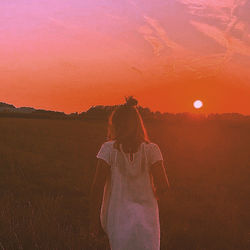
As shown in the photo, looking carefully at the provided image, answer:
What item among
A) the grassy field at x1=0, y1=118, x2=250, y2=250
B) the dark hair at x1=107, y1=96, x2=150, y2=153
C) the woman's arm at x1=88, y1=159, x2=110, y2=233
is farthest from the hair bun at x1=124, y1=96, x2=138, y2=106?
the grassy field at x1=0, y1=118, x2=250, y2=250

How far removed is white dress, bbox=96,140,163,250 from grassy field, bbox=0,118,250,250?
1.78m

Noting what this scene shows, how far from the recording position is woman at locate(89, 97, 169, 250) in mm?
3168

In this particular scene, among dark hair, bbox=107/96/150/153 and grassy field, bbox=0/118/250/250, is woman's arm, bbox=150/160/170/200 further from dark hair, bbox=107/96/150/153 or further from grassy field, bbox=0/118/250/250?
grassy field, bbox=0/118/250/250

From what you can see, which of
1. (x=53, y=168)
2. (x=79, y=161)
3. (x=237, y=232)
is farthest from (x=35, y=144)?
(x=237, y=232)

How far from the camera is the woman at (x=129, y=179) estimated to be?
3168mm

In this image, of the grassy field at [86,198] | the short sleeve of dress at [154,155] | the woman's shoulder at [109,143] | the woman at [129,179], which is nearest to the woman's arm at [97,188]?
the woman at [129,179]

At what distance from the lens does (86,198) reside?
1052cm

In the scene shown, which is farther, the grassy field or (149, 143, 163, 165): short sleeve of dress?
the grassy field

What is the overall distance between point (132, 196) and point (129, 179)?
14 centimetres

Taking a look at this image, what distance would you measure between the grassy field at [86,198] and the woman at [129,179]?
177cm

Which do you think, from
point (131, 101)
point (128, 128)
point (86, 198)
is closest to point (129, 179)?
point (128, 128)

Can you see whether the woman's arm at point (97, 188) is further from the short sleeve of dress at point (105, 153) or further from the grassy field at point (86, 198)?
the grassy field at point (86, 198)

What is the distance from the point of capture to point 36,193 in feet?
35.4

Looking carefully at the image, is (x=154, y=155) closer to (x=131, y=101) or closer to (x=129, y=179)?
(x=129, y=179)
